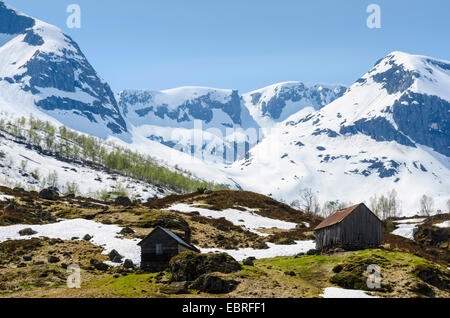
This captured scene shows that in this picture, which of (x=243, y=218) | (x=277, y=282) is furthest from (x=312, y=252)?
(x=243, y=218)

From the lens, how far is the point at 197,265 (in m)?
46.2

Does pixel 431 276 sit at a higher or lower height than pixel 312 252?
lower

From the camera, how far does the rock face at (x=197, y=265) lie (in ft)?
150

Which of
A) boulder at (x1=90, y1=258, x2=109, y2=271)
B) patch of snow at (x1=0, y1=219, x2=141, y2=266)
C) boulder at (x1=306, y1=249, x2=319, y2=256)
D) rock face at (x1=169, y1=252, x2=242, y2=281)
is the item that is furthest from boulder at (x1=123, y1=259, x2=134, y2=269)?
boulder at (x1=306, y1=249, x2=319, y2=256)

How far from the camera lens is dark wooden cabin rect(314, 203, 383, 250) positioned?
60844 mm

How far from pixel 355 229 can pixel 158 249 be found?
26021mm

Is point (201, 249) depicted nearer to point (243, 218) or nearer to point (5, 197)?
point (243, 218)

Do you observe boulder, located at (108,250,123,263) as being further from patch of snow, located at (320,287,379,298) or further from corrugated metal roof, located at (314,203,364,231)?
corrugated metal roof, located at (314,203,364,231)

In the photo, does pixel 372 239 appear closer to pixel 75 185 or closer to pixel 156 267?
pixel 156 267

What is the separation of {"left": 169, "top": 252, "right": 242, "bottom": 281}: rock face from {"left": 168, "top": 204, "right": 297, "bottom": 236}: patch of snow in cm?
4550

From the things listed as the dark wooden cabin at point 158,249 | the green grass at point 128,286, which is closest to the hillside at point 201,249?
the green grass at point 128,286

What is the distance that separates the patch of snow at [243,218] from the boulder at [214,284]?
164ft
